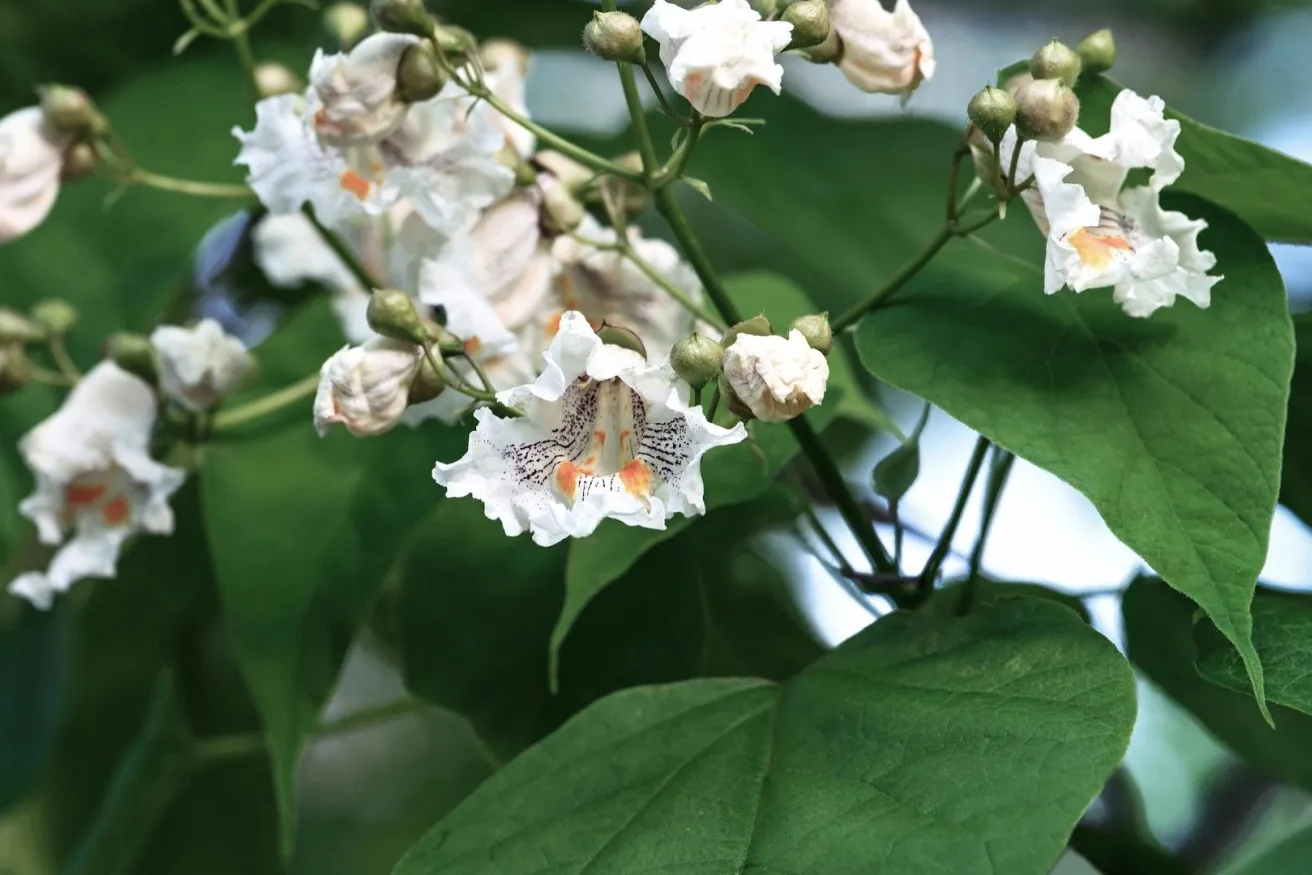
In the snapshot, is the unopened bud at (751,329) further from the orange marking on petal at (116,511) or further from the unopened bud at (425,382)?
the orange marking on petal at (116,511)

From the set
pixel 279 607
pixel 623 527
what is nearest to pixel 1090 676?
pixel 623 527

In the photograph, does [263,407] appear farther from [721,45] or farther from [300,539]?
[721,45]

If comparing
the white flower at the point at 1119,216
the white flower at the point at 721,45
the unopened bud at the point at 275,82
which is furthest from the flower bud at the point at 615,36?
the unopened bud at the point at 275,82

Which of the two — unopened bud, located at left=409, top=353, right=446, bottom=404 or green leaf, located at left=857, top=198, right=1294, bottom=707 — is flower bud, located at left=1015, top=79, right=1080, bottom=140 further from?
unopened bud, located at left=409, top=353, right=446, bottom=404

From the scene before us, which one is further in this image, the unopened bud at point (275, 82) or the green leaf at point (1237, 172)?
the unopened bud at point (275, 82)

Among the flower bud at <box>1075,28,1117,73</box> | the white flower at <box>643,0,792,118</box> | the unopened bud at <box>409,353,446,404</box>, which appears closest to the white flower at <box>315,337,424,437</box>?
the unopened bud at <box>409,353,446,404</box>

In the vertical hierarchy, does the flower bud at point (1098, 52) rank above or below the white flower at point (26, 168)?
above
